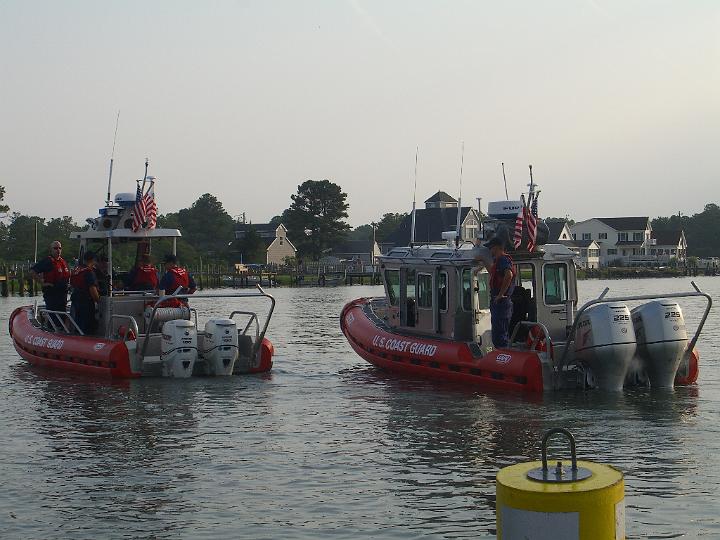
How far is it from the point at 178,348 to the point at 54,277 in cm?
428

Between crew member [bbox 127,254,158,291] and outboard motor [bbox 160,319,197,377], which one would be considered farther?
crew member [bbox 127,254,158,291]

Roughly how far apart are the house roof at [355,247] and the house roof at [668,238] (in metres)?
42.3

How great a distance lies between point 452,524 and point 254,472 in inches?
112

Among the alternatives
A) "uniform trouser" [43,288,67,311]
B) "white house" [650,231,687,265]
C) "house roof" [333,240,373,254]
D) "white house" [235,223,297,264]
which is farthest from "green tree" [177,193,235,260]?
"uniform trouser" [43,288,67,311]

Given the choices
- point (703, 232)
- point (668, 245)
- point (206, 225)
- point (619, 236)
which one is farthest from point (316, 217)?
point (703, 232)

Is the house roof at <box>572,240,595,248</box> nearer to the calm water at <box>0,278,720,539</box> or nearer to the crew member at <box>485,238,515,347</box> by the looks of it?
the calm water at <box>0,278,720,539</box>

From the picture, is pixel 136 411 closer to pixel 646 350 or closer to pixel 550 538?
pixel 646 350

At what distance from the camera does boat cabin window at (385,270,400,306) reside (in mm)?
19484

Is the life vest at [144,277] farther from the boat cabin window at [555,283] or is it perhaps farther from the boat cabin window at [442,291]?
the boat cabin window at [555,283]

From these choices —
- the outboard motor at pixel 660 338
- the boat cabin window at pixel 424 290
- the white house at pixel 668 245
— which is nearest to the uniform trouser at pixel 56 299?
the boat cabin window at pixel 424 290

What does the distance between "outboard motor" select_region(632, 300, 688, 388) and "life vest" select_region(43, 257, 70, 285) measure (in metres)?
10.9

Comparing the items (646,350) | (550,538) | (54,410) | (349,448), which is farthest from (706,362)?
(550,538)

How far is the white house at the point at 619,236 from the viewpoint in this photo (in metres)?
134

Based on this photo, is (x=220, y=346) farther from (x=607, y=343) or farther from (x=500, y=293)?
(x=607, y=343)
